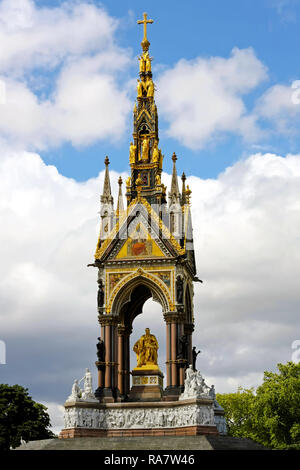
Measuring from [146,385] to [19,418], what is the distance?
68.4 feet

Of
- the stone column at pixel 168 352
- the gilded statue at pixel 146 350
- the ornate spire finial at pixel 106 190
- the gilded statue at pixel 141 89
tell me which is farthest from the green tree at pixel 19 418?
the gilded statue at pixel 141 89

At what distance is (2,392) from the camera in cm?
5941

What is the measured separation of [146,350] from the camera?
139 ft

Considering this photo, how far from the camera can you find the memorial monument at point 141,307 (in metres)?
39.0

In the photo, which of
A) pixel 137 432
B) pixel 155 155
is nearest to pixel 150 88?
pixel 155 155

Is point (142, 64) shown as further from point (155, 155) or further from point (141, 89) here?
point (155, 155)

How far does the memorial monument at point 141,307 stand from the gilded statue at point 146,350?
0.05 metres

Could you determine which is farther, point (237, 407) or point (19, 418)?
point (237, 407)

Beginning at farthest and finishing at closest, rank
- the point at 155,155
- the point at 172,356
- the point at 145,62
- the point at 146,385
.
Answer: the point at 145,62 → the point at 155,155 → the point at 146,385 → the point at 172,356
